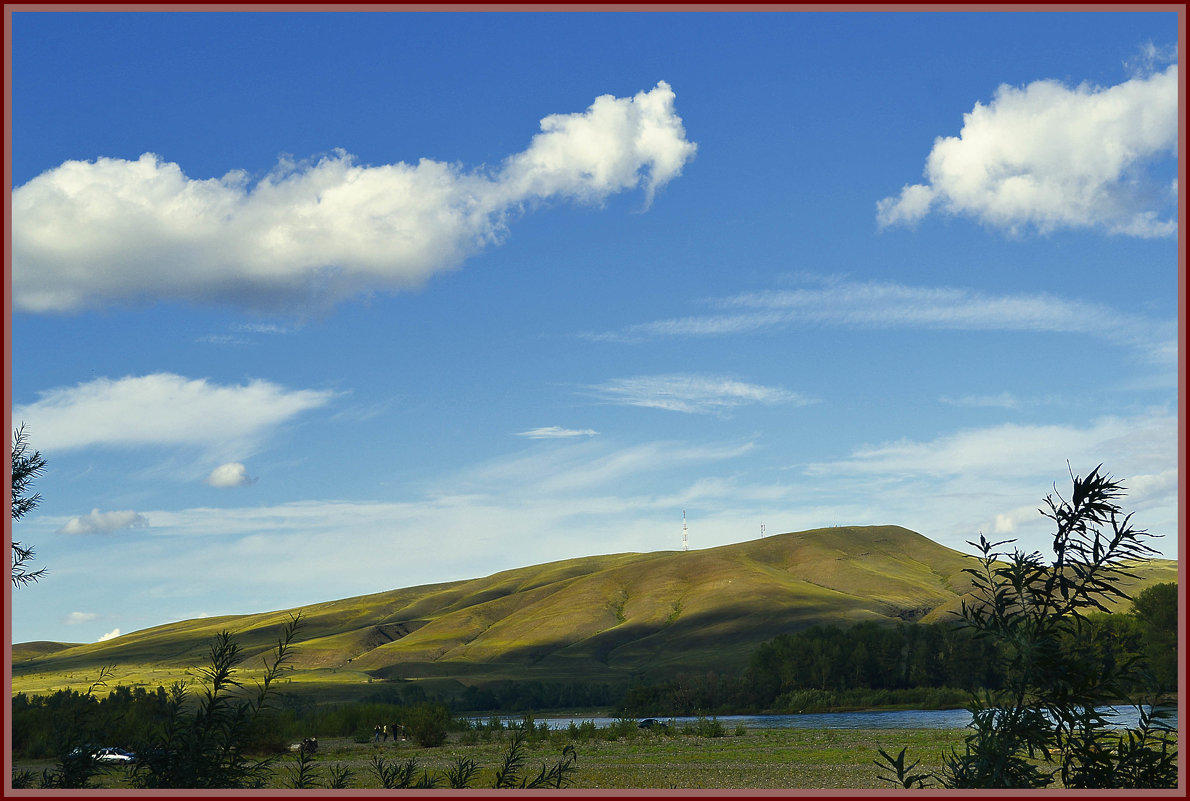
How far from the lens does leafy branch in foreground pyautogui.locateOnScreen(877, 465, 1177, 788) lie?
7.93 m

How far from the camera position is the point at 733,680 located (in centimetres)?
15275

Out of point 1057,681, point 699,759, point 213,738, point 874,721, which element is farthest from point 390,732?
point 1057,681

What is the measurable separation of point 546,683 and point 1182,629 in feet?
613

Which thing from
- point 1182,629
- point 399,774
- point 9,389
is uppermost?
point 9,389

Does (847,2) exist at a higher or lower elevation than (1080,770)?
higher

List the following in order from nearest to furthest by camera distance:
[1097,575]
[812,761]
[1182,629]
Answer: [1182,629]
[1097,575]
[812,761]

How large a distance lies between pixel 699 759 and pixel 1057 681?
4841 cm

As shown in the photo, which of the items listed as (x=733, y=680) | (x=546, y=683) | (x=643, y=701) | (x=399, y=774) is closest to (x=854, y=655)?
(x=733, y=680)

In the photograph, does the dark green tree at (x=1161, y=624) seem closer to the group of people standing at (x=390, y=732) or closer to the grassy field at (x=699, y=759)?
the grassy field at (x=699, y=759)

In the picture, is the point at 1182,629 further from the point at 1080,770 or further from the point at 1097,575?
the point at 1080,770

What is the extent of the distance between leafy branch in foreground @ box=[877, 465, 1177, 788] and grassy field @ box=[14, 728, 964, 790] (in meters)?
24.3

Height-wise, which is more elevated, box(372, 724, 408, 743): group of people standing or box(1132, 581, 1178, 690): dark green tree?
box(1132, 581, 1178, 690): dark green tree

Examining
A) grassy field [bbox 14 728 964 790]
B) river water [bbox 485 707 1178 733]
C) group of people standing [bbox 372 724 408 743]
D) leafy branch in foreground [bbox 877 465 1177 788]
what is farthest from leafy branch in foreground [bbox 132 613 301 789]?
group of people standing [bbox 372 724 408 743]

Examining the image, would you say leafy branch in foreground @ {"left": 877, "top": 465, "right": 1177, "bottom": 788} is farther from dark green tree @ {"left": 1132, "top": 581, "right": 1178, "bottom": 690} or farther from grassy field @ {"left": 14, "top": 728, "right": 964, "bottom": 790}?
dark green tree @ {"left": 1132, "top": 581, "right": 1178, "bottom": 690}
